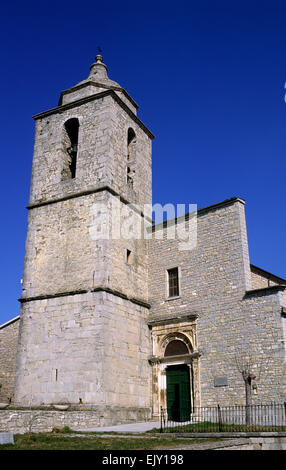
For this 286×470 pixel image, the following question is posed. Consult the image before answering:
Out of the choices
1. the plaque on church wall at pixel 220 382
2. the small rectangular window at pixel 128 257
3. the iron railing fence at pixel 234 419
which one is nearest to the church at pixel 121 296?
the plaque on church wall at pixel 220 382

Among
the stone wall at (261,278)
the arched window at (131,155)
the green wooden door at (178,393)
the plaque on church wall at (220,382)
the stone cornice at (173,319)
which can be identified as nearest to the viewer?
the plaque on church wall at (220,382)

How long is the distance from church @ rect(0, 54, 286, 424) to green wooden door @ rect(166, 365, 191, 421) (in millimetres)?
53

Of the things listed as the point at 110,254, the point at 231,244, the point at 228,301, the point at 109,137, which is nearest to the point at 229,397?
the point at 228,301

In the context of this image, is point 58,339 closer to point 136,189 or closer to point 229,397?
point 229,397

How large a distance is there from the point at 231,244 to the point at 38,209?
312 inches

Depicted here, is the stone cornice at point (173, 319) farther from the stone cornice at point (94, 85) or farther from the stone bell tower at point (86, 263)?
the stone cornice at point (94, 85)

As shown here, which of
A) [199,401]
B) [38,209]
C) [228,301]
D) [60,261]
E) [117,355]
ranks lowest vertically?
[199,401]

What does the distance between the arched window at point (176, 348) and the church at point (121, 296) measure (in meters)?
0.05

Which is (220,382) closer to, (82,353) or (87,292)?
(82,353)

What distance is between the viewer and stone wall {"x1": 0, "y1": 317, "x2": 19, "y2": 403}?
762 inches

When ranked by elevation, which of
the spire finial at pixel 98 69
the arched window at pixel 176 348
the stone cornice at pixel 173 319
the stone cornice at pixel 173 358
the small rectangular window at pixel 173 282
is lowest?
the stone cornice at pixel 173 358

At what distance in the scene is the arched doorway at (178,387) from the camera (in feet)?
53.2

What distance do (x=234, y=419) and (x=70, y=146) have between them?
1273 centimetres

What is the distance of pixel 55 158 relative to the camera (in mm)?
19188
